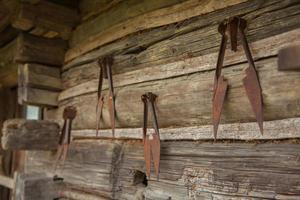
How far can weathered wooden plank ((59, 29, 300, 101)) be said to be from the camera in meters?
1.03

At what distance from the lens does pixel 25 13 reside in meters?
1.82

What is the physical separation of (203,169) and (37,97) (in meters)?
1.27

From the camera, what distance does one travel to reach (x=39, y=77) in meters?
2.06

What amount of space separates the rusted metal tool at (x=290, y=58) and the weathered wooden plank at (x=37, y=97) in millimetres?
1561

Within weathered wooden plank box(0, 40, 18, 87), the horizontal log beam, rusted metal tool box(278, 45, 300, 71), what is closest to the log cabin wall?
rusted metal tool box(278, 45, 300, 71)

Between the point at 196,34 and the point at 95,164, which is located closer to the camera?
the point at 196,34

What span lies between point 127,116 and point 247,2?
28.9 inches

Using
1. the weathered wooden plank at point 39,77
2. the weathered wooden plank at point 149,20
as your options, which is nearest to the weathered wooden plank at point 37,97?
the weathered wooden plank at point 39,77

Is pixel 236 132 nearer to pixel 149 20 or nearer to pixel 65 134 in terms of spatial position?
pixel 149 20

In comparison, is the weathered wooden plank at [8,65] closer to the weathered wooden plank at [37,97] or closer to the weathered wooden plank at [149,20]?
the weathered wooden plank at [37,97]

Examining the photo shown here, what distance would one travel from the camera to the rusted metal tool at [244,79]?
103 centimetres

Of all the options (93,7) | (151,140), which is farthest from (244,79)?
(93,7)

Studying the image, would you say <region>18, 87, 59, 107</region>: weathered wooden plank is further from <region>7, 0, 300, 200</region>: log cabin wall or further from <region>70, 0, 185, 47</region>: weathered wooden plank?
<region>70, 0, 185, 47</region>: weathered wooden plank

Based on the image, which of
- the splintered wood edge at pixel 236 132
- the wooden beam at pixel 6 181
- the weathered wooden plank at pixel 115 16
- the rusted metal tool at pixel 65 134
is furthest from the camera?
the wooden beam at pixel 6 181
